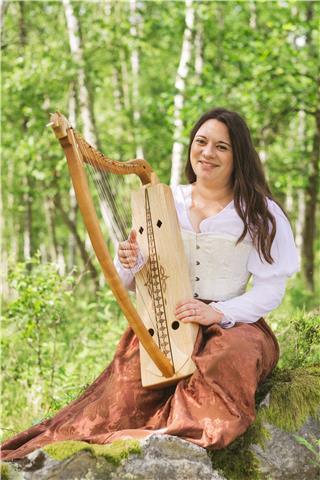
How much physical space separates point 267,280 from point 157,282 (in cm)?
51

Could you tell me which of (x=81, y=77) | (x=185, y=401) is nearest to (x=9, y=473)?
(x=185, y=401)

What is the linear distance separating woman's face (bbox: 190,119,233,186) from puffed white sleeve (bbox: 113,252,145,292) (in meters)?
0.53

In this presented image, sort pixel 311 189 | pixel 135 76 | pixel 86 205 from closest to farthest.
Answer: pixel 86 205
pixel 311 189
pixel 135 76

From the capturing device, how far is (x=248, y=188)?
9.87 ft

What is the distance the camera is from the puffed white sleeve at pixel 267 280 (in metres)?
2.81

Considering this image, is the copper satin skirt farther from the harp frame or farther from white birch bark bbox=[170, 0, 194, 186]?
white birch bark bbox=[170, 0, 194, 186]

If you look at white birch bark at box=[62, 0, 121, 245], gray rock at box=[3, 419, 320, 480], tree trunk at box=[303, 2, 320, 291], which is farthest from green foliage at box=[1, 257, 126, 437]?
tree trunk at box=[303, 2, 320, 291]

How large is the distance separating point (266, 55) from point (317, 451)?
5.67 meters

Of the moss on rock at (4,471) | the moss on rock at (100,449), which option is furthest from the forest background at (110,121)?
the moss on rock at (4,471)

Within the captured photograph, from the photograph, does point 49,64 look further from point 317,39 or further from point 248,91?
point 317,39

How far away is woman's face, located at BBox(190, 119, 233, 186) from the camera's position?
297cm

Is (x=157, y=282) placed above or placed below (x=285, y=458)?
above

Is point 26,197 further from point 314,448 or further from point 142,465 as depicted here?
point 142,465

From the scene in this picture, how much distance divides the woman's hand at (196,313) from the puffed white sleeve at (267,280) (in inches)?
3.2
